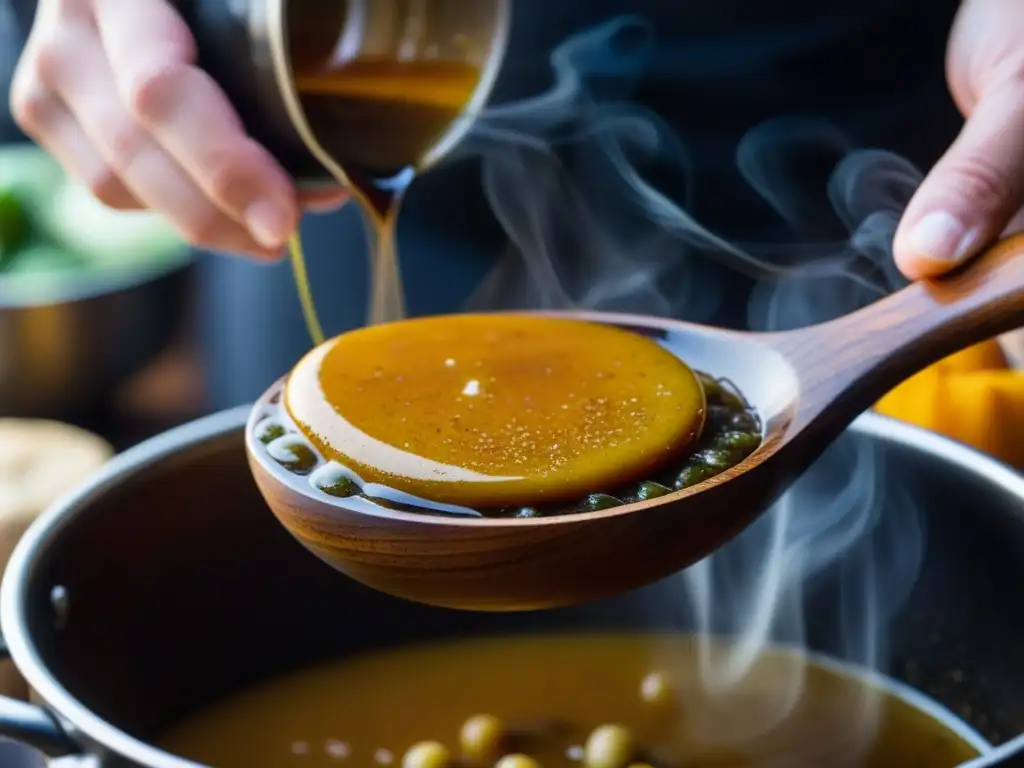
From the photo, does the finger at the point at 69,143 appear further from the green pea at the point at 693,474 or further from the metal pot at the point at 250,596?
the green pea at the point at 693,474

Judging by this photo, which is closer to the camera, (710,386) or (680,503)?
(680,503)

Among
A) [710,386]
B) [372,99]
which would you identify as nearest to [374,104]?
[372,99]

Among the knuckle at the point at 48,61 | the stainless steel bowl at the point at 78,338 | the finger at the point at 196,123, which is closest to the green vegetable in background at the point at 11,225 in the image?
the stainless steel bowl at the point at 78,338

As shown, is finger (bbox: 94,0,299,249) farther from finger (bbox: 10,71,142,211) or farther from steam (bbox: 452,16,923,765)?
steam (bbox: 452,16,923,765)

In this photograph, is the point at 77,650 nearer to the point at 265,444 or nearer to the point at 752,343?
the point at 265,444

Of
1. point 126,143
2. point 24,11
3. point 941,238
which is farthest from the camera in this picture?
point 24,11

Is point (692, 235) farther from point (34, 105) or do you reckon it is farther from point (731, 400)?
point (34, 105)
